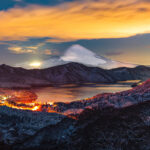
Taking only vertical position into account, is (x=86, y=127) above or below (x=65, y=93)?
above

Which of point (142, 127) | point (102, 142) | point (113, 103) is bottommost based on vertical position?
point (102, 142)

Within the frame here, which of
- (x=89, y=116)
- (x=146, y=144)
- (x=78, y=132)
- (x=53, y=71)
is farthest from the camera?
(x=53, y=71)

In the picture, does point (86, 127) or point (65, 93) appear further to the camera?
point (65, 93)

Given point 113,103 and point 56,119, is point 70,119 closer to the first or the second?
point 56,119

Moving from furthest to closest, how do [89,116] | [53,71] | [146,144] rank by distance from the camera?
[53,71]
[89,116]
[146,144]

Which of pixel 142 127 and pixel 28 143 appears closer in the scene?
pixel 28 143

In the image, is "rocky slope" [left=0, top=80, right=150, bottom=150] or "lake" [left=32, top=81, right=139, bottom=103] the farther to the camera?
"lake" [left=32, top=81, right=139, bottom=103]

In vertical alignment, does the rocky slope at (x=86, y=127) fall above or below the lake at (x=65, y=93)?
above

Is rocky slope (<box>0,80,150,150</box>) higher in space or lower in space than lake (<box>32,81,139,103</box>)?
higher

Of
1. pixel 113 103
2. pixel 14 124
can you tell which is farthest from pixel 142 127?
pixel 14 124

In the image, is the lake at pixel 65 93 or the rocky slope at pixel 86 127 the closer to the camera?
the rocky slope at pixel 86 127

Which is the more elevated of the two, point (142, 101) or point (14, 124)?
point (142, 101)
